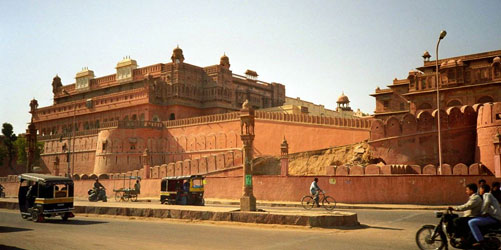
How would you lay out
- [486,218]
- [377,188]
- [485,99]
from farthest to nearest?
[485,99]
[377,188]
[486,218]

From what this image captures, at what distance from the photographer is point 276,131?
3934cm

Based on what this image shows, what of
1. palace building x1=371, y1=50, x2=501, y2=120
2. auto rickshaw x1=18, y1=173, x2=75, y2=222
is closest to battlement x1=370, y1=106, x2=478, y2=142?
palace building x1=371, y1=50, x2=501, y2=120

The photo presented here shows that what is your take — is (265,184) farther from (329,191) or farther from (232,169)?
(232,169)

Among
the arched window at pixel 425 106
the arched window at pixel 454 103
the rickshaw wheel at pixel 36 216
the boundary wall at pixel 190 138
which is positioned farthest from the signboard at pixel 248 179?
the arched window at pixel 425 106

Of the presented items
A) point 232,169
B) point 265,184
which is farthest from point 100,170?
point 265,184

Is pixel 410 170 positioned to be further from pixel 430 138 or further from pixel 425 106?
pixel 425 106

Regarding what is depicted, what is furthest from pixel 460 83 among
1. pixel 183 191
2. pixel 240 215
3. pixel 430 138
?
pixel 240 215

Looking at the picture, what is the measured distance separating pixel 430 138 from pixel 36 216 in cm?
2187

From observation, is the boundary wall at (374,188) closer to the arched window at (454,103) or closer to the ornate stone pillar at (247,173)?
the ornate stone pillar at (247,173)

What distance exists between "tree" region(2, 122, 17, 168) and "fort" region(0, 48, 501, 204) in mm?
5023

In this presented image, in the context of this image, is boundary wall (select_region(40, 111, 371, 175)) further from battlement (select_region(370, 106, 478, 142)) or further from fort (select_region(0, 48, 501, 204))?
battlement (select_region(370, 106, 478, 142))

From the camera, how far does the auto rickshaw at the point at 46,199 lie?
51.2 feet

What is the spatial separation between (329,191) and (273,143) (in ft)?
53.1

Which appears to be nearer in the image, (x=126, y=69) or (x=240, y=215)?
(x=240, y=215)
